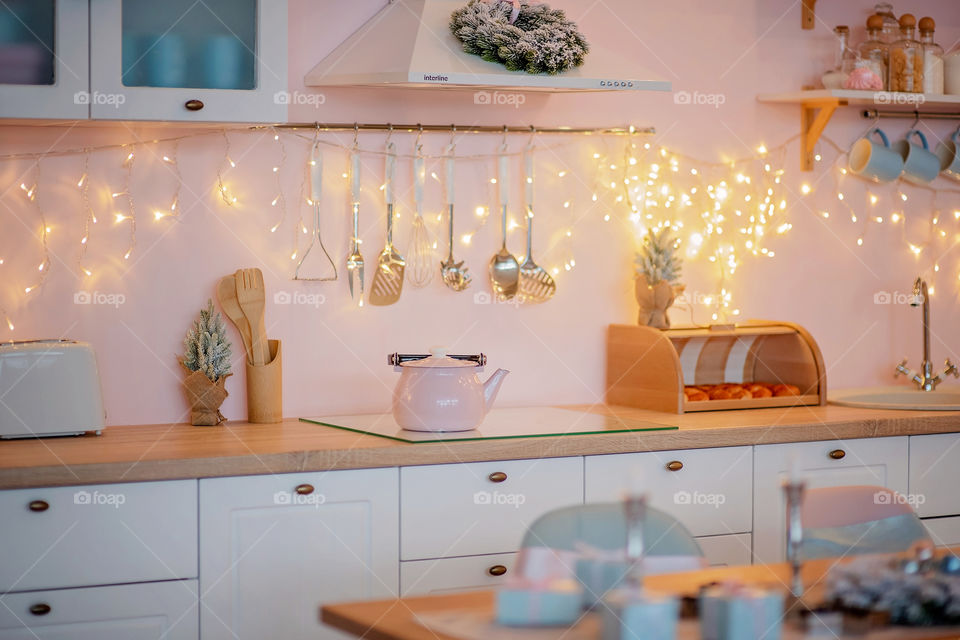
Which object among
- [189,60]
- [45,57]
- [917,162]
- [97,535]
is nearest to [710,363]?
[917,162]

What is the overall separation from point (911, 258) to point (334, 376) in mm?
1839

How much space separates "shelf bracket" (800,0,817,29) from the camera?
344 cm

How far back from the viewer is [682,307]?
3326 millimetres

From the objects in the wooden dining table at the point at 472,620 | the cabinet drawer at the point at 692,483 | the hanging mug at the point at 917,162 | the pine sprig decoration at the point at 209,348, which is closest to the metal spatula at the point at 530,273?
the cabinet drawer at the point at 692,483

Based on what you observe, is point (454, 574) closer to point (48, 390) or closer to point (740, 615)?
point (48, 390)

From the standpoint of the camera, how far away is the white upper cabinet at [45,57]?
7.86 feet

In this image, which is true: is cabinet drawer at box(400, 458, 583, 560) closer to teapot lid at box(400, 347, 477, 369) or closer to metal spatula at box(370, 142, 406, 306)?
teapot lid at box(400, 347, 477, 369)

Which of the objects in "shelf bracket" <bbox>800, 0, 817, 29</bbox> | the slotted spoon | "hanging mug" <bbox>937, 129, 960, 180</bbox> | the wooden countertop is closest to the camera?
the wooden countertop

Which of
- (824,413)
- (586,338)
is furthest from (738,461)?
(586,338)

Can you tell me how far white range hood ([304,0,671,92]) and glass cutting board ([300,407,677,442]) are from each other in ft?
2.53

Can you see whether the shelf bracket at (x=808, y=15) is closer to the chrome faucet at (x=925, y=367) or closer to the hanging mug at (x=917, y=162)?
the hanging mug at (x=917, y=162)

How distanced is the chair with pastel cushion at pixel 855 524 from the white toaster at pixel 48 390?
1.51 m

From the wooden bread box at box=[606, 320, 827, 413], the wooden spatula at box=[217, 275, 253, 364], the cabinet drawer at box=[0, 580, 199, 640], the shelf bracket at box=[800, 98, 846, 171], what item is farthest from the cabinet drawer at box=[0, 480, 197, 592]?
the shelf bracket at box=[800, 98, 846, 171]

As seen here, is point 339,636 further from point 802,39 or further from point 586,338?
point 802,39
